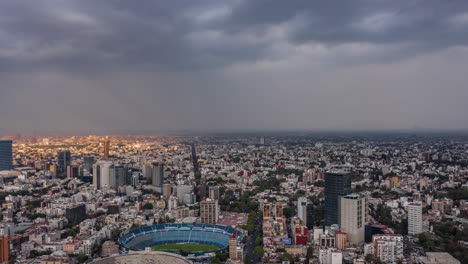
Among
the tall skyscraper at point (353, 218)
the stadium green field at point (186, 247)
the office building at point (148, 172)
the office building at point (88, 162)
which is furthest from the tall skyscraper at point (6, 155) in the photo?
the tall skyscraper at point (353, 218)

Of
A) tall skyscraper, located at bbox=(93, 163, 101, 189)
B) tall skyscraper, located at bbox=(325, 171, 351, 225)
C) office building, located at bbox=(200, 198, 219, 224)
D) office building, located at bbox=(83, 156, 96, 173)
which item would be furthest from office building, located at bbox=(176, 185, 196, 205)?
office building, located at bbox=(83, 156, 96, 173)

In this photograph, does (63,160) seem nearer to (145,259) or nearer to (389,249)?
(145,259)

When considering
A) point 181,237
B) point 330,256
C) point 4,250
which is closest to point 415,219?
point 330,256

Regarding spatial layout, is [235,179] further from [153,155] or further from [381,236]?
[381,236]

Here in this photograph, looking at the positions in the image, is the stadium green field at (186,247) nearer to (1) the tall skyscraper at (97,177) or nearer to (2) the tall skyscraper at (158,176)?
(2) the tall skyscraper at (158,176)

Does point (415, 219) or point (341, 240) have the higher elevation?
point (415, 219)
